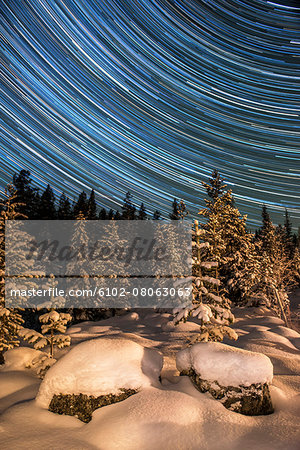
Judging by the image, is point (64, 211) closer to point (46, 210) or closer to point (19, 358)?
point (46, 210)

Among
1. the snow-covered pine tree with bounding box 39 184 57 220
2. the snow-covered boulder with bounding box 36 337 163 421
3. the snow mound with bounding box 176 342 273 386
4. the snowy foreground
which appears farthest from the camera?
the snow-covered pine tree with bounding box 39 184 57 220

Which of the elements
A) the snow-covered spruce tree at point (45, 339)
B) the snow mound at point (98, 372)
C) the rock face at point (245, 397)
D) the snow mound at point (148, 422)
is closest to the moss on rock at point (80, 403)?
the snow mound at point (98, 372)

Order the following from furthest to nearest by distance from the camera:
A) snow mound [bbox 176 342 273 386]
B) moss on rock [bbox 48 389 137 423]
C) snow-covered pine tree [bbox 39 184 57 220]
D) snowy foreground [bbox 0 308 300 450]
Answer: snow-covered pine tree [bbox 39 184 57 220], snow mound [bbox 176 342 273 386], moss on rock [bbox 48 389 137 423], snowy foreground [bbox 0 308 300 450]

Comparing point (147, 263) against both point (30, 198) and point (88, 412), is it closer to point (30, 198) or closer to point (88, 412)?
point (30, 198)

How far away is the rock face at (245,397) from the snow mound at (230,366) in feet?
0.43

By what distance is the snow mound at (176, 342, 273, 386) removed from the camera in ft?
26.7

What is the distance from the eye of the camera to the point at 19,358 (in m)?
12.4

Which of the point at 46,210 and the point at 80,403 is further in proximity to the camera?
the point at 46,210

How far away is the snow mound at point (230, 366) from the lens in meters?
8.12

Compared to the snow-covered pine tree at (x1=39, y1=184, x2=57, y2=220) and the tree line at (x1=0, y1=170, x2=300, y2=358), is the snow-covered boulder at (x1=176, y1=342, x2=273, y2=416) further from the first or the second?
the snow-covered pine tree at (x1=39, y1=184, x2=57, y2=220)

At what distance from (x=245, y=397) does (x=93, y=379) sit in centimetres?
438

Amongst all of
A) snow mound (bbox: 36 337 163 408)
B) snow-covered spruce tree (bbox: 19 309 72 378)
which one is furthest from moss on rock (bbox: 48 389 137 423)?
snow-covered spruce tree (bbox: 19 309 72 378)

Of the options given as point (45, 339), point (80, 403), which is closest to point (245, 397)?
point (80, 403)

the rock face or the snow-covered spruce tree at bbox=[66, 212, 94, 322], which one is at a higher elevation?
the snow-covered spruce tree at bbox=[66, 212, 94, 322]
